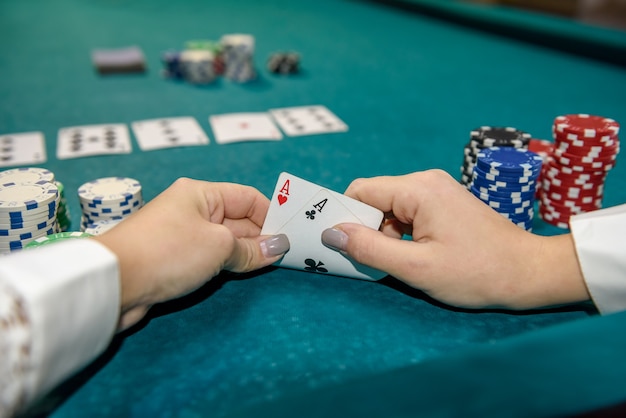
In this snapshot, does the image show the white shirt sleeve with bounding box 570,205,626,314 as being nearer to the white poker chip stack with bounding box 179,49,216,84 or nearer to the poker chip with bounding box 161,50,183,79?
the white poker chip stack with bounding box 179,49,216,84

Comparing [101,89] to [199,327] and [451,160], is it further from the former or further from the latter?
[199,327]

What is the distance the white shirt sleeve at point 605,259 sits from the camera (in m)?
1.02

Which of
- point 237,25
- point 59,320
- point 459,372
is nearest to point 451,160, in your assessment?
point 459,372

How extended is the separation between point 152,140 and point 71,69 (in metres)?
1.32

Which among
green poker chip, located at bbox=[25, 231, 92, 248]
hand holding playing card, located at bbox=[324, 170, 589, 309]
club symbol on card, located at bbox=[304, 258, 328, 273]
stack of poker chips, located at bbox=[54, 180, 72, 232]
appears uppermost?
hand holding playing card, located at bbox=[324, 170, 589, 309]

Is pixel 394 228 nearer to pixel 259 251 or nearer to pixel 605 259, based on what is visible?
pixel 259 251

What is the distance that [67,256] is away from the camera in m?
0.82

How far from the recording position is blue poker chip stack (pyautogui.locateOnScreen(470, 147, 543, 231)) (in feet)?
4.34

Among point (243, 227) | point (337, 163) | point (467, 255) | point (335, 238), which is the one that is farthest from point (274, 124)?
point (467, 255)

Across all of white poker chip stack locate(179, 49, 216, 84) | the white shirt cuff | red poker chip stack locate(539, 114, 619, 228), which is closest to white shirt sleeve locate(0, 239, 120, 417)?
the white shirt cuff

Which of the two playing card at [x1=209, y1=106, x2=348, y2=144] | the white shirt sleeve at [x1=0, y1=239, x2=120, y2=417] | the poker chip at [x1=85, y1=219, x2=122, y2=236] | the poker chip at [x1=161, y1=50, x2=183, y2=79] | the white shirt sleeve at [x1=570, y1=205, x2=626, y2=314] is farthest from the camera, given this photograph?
the poker chip at [x1=161, y1=50, x2=183, y2=79]

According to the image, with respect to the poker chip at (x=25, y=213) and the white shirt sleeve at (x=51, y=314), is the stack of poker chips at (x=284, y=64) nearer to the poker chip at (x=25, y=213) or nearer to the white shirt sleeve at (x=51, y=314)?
the poker chip at (x=25, y=213)

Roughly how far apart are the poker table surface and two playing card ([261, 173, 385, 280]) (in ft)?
0.13

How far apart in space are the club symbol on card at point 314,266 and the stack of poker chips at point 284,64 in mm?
1893
